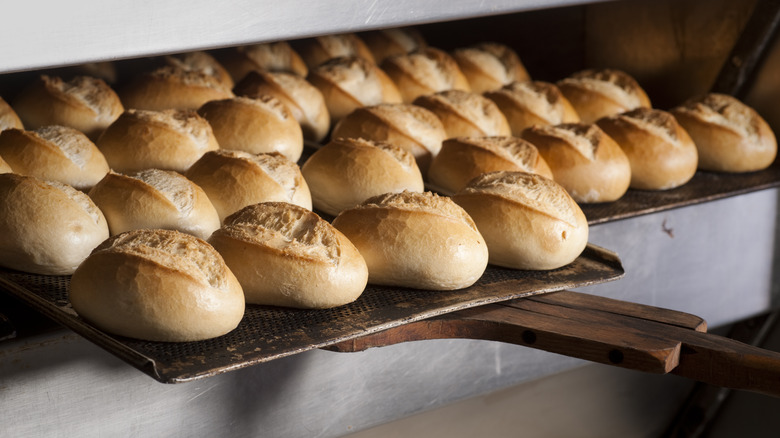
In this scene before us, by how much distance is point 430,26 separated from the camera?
3258 millimetres

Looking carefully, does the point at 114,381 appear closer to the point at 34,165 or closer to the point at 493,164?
the point at 34,165

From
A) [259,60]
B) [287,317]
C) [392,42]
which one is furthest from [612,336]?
[392,42]

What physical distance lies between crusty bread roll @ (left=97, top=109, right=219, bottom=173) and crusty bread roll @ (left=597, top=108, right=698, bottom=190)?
1121 millimetres

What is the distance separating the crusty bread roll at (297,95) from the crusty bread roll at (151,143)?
15.1 inches

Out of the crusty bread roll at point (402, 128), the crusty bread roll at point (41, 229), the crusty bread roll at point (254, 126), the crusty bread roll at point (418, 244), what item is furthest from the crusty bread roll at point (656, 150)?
the crusty bread roll at point (41, 229)

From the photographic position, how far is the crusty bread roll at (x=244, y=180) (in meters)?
1.92

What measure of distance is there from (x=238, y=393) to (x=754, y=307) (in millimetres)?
1608

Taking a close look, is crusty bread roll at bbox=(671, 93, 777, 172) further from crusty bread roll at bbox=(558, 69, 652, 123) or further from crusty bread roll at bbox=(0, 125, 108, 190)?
crusty bread roll at bbox=(0, 125, 108, 190)

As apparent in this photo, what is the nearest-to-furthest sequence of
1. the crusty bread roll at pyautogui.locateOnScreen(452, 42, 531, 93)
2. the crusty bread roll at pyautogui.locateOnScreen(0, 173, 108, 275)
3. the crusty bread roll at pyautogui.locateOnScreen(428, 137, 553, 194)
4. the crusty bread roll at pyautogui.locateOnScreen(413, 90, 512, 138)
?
the crusty bread roll at pyautogui.locateOnScreen(0, 173, 108, 275)
the crusty bread roll at pyautogui.locateOnScreen(428, 137, 553, 194)
the crusty bread roll at pyautogui.locateOnScreen(413, 90, 512, 138)
the crusty bread roll at pyautogui.locateOnScreen(452, 42, 531, 93)

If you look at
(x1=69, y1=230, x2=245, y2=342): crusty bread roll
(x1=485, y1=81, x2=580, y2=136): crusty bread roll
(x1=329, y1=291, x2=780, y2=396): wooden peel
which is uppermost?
(x1=485, y1=81, x2=580, y2=136): crusty bread roll

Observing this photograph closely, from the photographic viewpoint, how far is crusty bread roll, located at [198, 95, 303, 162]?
2.24 meters

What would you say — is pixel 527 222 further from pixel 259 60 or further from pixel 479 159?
pixel 259 60

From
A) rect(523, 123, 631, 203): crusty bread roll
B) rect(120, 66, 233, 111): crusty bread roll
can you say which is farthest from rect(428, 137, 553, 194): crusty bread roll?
rect(120, 66, 233, 111): crusty bread roll

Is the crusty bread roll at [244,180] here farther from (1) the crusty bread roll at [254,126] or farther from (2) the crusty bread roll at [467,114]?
(2) the crusty bread roll at [467,114]
